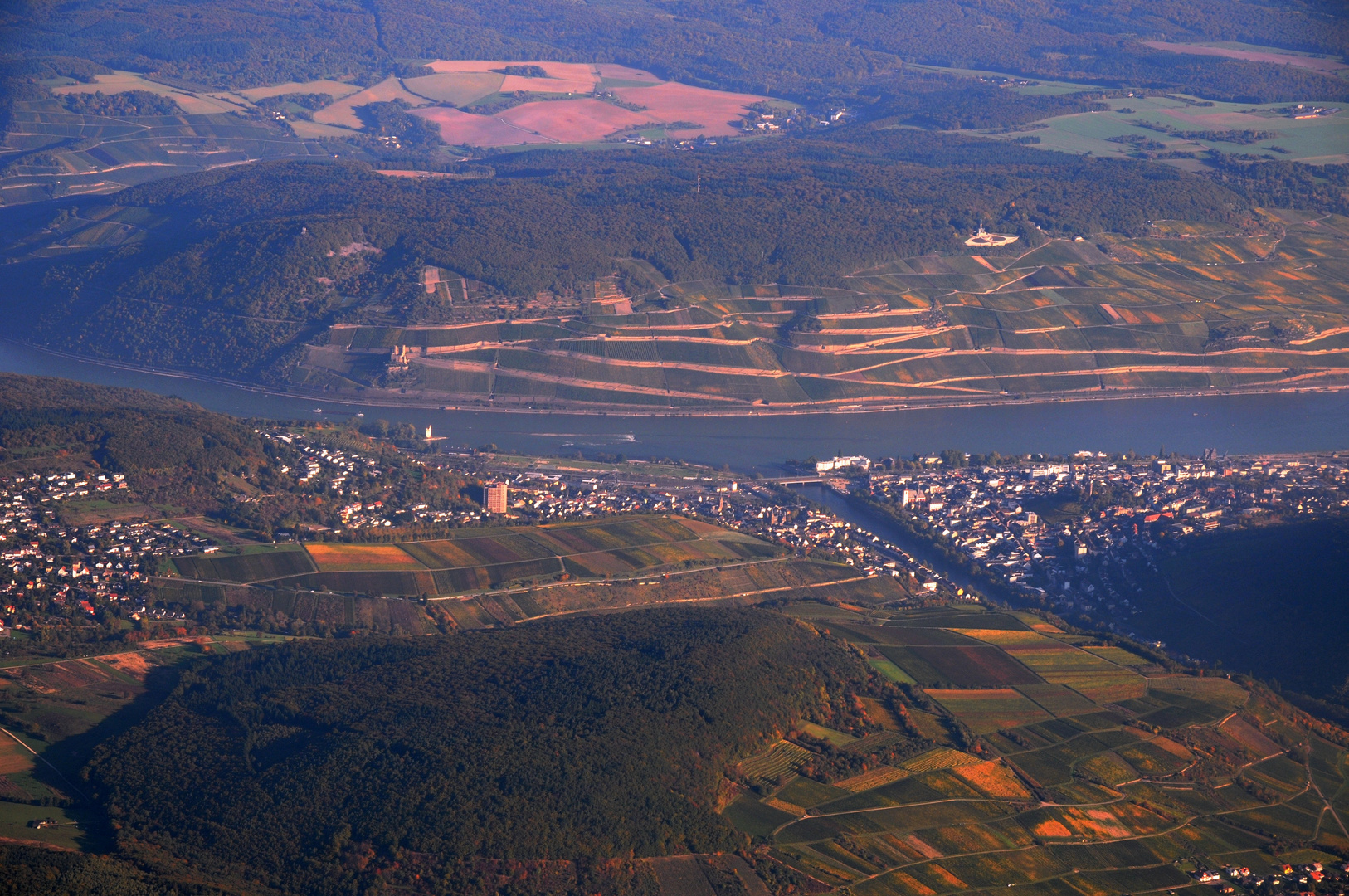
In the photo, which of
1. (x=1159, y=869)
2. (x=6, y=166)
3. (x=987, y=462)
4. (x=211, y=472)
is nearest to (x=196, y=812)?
(x=1159, y=869)

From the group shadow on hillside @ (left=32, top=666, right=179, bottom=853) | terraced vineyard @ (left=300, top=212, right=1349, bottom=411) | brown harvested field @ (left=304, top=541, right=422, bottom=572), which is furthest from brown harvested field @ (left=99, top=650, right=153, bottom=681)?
Answer: terraced vineyard @ (left=300, top=212, right=1349, bottom=411)

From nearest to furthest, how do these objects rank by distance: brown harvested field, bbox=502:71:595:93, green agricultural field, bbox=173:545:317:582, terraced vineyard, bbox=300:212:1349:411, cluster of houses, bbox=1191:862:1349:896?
cluster of houses, bbox=1191:862:1349:896, green agricultural field, bbox=173:545:317:582, terraced vineyard, bbox=300:212:1349:411, brown harvested field, bbox=502:71:595:93

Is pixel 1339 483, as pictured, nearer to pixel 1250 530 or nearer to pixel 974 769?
pixel 1250 530

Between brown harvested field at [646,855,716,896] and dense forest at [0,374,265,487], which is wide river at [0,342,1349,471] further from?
brown harvested field at [646,855,716,896]

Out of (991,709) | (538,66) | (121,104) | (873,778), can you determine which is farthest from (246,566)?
(538,66)

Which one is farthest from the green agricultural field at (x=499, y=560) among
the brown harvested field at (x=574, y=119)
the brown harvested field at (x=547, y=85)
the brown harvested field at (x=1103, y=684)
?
the brown harvested field at (x=547, y=85)

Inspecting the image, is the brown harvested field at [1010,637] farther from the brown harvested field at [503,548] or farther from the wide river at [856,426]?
the wide river at [856,426]

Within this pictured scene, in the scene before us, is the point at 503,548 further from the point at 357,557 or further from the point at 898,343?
the point at 898,343

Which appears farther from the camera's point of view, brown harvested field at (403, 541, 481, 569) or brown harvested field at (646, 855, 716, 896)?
brown harvested field at (403, 541, 481, 569)
